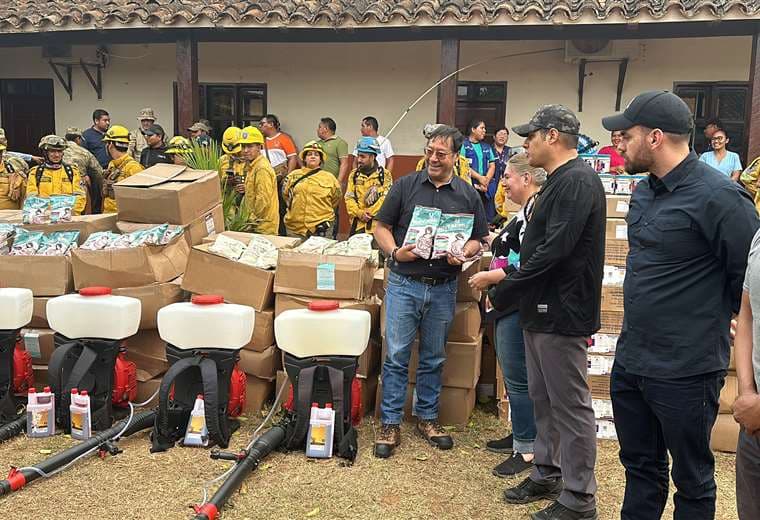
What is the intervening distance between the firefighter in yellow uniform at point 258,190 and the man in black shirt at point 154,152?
1.80 meters

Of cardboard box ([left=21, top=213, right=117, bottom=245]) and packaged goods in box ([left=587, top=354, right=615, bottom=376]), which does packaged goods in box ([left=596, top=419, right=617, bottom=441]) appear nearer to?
packaged goods in box ([left=587, top=354, right=615, bottom=376])

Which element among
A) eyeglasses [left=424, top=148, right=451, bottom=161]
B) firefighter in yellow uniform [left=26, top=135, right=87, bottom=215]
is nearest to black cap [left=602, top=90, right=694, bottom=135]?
eyeglasses [left=424, top=148, right=451, bottom=161]

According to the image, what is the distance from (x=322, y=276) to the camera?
429cm

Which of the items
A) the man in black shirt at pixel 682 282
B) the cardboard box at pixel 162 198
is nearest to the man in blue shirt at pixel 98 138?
the cardboard box at pixel 162 198

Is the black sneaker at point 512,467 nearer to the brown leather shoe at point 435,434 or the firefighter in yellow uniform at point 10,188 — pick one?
the brown leather shoe at point 435,434

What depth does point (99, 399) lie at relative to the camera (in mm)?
4082

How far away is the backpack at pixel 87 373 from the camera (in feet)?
13.1

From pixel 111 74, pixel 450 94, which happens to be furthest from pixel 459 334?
pixel 111 74

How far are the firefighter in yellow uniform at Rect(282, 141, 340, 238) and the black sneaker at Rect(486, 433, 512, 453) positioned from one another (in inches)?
122

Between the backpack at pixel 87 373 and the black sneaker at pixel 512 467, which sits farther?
the backpack at pixel 87 373

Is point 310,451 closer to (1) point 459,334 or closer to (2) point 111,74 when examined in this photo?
(1) point 459,334

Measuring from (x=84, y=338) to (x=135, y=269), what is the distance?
54cm

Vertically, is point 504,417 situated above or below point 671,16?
below

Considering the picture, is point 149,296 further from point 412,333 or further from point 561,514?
point 561,514
